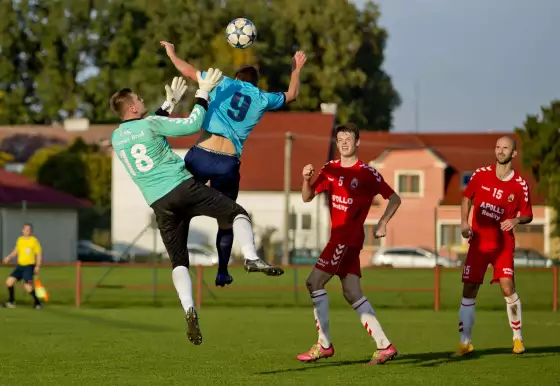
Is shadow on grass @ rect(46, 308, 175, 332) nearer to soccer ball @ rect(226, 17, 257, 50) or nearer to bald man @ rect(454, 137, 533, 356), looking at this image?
bald man @ rect(454, 137, 533, 356)

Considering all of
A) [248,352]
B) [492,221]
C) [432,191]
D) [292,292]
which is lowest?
[292,292]

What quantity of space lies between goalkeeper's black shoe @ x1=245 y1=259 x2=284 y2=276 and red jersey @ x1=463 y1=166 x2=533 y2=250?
3.89 m

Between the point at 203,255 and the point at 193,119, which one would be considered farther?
the point at 203,255

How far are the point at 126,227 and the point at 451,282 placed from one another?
61.1ft

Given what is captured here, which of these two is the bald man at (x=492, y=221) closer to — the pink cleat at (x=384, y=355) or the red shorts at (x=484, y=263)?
the red shorts at (x=484, y=263)

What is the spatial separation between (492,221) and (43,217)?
41083 mm

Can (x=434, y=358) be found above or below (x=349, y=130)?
below

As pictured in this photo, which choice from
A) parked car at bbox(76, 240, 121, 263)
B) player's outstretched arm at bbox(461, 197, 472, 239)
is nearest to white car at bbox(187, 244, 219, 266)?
parked car at bbox(76, 240, 121, 263)

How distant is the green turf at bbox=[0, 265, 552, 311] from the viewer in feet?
96.3

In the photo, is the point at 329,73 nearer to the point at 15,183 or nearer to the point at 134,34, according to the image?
the point at 134,34

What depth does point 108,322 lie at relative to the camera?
21.5m

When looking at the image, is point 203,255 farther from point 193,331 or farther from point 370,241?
point 193,331

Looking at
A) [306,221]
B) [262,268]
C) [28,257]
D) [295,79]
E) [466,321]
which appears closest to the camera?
[262,268]

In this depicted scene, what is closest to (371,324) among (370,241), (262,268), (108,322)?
(262,268)
